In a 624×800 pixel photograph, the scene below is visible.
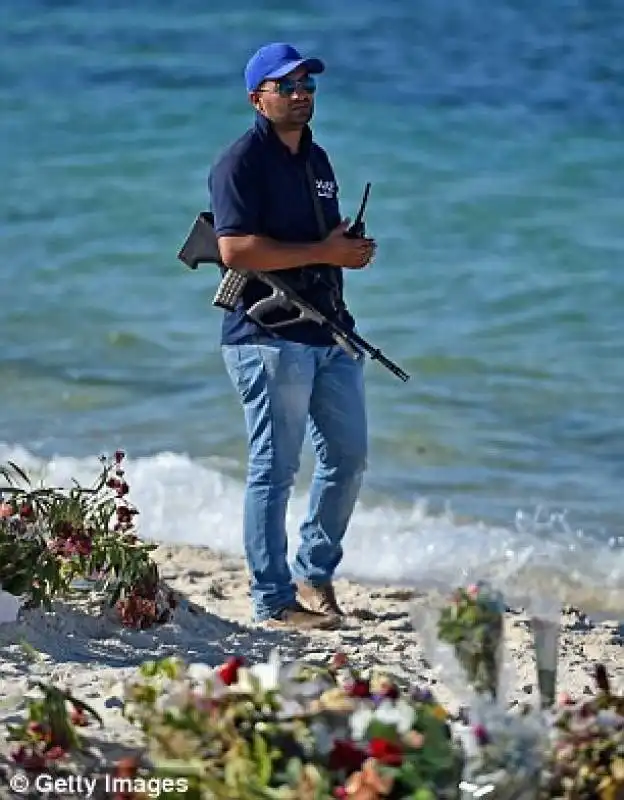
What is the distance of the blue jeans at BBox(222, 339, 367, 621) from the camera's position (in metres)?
6.36

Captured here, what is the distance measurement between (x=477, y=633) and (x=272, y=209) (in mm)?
2597

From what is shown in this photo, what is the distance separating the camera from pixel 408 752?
12.3 ft

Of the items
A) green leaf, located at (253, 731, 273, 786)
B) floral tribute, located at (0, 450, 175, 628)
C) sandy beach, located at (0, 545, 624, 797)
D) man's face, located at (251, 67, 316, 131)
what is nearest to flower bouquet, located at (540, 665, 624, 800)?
green leaf, located at (253, 731, 273, 786)

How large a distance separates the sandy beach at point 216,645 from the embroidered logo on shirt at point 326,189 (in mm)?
1330

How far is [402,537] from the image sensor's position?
8.44 m

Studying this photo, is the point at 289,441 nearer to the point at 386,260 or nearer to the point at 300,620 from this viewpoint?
the point at 300,620

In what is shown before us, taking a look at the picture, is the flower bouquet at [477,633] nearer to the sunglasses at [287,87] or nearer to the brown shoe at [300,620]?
the brown shoe at [300,620]

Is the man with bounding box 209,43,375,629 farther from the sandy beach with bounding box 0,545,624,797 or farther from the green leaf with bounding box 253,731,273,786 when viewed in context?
the green leaf with bounding box 253,731,273,786

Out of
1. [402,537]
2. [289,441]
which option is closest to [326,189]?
[289,441]

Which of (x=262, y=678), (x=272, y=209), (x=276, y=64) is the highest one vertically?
(x=276, y=64)

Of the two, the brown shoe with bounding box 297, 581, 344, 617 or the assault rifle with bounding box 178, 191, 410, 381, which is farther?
the brown shoe with bounding box 297, 581, 344, 617

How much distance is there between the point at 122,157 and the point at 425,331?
4.54 m

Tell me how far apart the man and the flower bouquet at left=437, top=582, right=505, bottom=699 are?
2309mm

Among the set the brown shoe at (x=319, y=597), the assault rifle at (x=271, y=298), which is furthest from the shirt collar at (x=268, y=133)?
the brown shoe at (x=319, y=597)
